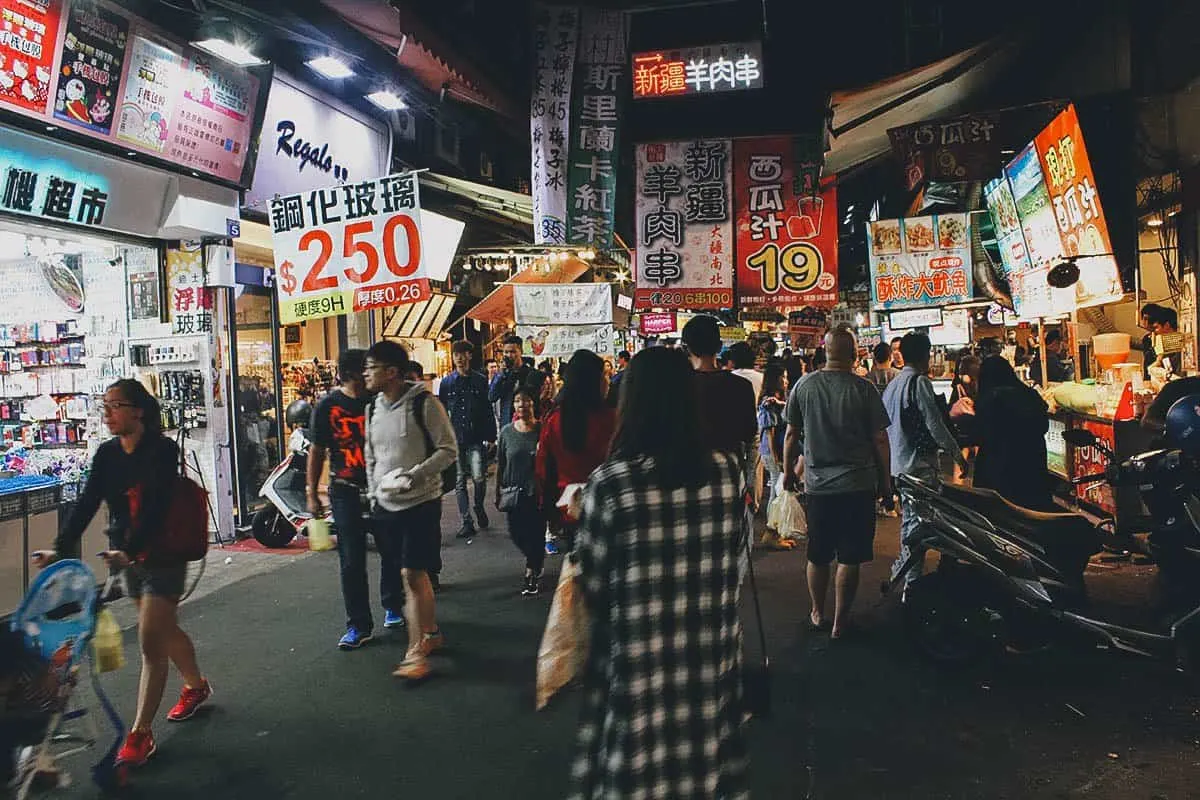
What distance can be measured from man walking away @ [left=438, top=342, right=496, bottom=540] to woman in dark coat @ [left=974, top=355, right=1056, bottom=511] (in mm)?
5736

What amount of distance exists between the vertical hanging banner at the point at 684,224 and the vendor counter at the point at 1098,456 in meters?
4.52

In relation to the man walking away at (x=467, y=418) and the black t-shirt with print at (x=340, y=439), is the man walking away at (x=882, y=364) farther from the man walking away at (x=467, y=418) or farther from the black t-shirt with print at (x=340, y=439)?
the black t-shirt with print at (x=340, y=439)

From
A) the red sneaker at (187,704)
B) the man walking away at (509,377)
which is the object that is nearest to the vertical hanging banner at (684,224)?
the man walking away at (509,377)

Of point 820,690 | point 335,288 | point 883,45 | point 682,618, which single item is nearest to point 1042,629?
point 820,690

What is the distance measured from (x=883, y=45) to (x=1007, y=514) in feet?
51.9

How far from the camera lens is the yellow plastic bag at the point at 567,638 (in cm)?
250

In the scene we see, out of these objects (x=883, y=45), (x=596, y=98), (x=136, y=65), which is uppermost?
(x=883, y=45)

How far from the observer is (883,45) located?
1820 cm

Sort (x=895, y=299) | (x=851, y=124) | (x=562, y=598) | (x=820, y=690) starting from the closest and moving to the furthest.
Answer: (x=562, y=598)
(x=820, y=690)
(x=851, y=124)
(x=895, y=299)

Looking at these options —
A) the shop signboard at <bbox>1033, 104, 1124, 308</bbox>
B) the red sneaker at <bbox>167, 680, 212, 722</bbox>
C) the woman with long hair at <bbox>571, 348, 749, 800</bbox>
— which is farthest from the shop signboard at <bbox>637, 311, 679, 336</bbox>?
the woman with long hair at <bbox>571, 348, 749, 800</bbox>

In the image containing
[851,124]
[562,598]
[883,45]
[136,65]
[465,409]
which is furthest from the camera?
[883,45]

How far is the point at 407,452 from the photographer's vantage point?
560cm

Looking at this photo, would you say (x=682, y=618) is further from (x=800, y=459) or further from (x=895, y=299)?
(x=895, y=299)

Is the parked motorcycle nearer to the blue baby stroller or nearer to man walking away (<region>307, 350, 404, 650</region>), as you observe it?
man walking away (<region>307, 350, 404, 650</region>)
